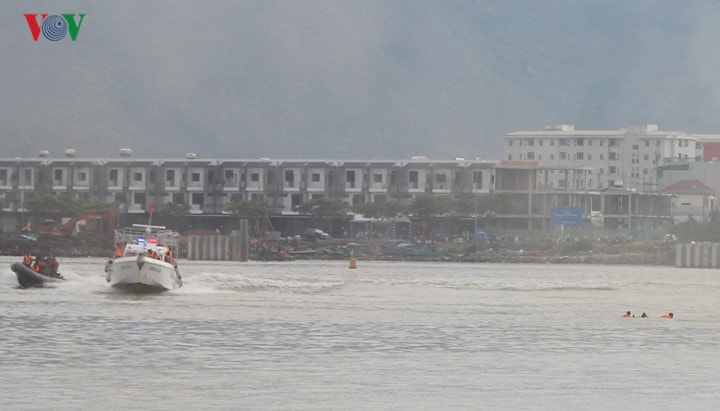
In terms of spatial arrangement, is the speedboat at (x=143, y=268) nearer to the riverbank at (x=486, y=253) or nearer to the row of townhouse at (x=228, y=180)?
the riverbank at (x=486, y=253)

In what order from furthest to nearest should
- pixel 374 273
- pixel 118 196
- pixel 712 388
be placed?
pixel 118 196
pixel 374 273
pixel 712 388

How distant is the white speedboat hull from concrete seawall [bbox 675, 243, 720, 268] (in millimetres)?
74098

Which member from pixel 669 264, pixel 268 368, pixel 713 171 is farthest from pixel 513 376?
pixel 713 171

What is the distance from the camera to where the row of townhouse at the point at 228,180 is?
15212 cm

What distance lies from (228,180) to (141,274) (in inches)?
3681

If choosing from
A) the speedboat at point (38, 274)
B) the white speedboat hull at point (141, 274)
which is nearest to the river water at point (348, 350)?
the white speedboat hull at point (141, 274)

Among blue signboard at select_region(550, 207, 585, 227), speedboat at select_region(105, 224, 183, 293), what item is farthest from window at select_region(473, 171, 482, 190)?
speedboat at select_region(105, 224, 183, 293)

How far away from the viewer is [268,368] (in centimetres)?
3491

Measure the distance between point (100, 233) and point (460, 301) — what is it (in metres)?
79.8

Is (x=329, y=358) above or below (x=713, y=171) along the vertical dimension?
below

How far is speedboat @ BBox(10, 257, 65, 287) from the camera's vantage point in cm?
6606

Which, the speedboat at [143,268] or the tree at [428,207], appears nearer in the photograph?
the speedboat at [143,268]

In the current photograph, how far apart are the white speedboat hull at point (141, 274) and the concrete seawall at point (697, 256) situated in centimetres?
7410

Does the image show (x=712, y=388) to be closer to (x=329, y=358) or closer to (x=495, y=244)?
(x=329, y=358)
